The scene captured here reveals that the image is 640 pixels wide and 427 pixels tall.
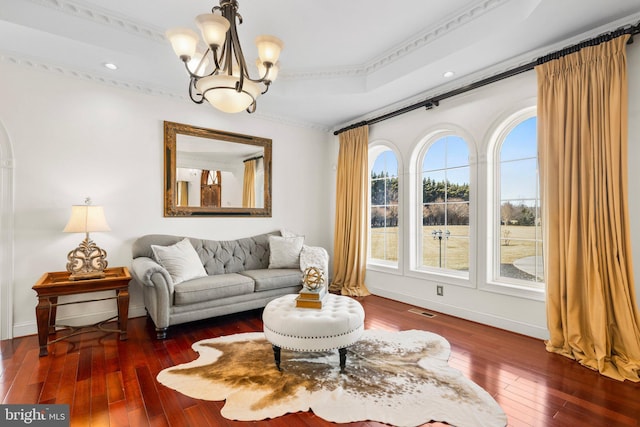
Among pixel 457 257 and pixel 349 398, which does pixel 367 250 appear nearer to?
pixel 457 257

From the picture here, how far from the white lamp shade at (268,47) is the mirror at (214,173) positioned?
2219 millimetres

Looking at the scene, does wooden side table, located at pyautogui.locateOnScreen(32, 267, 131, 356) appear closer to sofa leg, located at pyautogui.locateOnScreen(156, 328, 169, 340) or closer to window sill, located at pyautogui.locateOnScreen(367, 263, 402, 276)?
sofa leg, located at pyautogui.locateOnScreen(156, 328, 169, 340)

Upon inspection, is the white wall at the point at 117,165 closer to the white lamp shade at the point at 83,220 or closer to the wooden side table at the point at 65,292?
the wooden side table at the point at 65,292

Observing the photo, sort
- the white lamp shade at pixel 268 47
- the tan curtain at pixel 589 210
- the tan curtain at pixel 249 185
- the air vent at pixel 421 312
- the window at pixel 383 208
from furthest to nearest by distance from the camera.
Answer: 1. the window at pixel 383 208
2. the tan curtain at pixel 249 185
3. the air vent at pixel 421 312
4. the tan curtain at pixel 589 210
5. the white lamp shade at pixel 268 47

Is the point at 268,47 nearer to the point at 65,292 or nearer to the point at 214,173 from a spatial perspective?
the point at 214,173

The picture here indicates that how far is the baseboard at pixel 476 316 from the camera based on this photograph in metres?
2.94

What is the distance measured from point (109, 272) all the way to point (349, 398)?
274 cm

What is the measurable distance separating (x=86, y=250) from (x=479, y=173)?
4.15 meters

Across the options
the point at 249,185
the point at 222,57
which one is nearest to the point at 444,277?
the point at 249,185

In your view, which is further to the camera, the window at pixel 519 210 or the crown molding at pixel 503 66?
the window at pixel 519 210

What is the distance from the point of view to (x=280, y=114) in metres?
4.68

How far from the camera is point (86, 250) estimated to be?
Result: 2971 millimetres

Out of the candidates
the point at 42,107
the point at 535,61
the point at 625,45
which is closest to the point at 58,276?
the point at 42,107

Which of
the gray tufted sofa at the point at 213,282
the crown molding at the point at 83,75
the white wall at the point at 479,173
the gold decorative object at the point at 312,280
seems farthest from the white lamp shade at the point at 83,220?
the white wall at the point at 479,173
